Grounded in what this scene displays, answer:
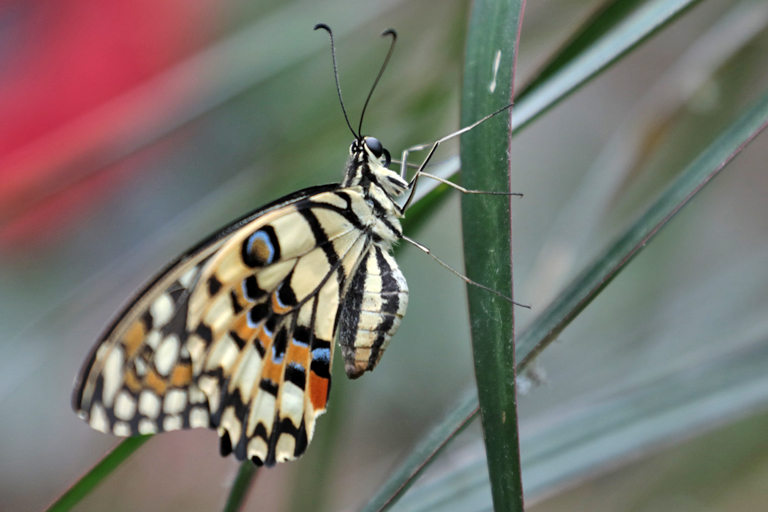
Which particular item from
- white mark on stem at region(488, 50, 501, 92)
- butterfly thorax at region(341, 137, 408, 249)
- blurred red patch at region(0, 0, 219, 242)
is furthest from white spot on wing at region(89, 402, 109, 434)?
blurred red patch at region(0, 0, 219, 242)

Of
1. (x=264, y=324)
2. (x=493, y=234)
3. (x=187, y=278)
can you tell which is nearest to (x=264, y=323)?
(x=264, y=324)

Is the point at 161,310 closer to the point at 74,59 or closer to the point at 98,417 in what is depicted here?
the point at 98,417

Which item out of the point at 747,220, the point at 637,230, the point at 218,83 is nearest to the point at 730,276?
the point at 637,230

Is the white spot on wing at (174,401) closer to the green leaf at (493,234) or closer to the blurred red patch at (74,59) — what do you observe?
the green leaf at (493,234)

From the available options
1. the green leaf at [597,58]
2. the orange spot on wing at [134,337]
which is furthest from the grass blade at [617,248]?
the orange spot on wing at [134,337]

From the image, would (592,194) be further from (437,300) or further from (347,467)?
(347,467)
